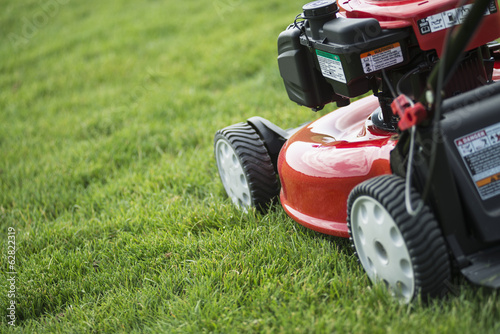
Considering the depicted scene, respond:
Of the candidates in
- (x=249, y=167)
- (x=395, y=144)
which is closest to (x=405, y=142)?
(x=395, y=144)

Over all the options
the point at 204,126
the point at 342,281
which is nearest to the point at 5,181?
the point at 204,126

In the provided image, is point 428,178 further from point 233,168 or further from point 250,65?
point 250,65

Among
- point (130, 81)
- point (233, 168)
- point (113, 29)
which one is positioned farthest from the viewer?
point (113, 29)

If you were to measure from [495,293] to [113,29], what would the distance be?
19.4 ft

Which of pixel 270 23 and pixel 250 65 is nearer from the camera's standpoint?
pixel 250 65

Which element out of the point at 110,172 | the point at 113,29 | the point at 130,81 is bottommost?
the point at 110,172

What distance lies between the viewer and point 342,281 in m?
1.94

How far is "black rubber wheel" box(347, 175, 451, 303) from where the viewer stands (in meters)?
1.59

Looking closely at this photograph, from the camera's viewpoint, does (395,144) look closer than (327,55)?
Yes

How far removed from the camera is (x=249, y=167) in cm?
249

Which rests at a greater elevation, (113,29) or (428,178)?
(113,29)

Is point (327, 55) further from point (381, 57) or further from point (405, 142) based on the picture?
point (405, 142)

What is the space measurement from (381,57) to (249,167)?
81 cm

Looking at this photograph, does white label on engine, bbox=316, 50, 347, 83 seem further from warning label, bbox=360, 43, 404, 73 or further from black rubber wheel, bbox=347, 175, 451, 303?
black rubber wheel, bbox=347, 175, 451, 303
